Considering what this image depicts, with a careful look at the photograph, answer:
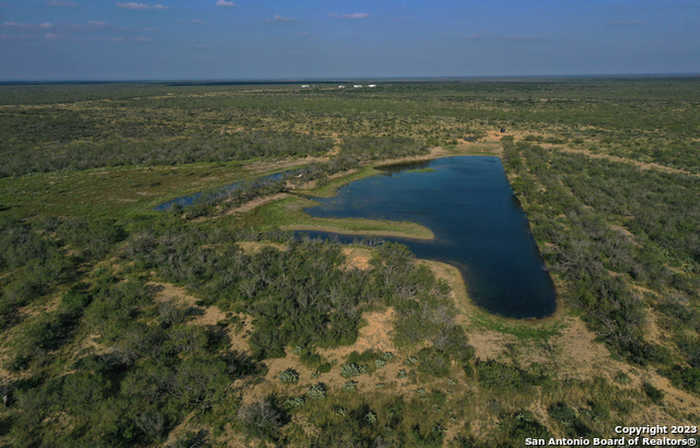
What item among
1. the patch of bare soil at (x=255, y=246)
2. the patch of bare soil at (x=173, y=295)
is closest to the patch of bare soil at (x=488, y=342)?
the patch of bare soil at (x=255, y=246)

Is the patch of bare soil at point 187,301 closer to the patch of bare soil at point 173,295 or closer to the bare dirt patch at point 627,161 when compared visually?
the patch of bare soil at point 173,295

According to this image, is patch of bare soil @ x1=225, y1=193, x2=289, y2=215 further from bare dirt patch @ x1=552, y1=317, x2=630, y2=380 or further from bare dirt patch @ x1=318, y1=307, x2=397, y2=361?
bare dirt patch @ x1=552, y1=317, x2=630, y2=380

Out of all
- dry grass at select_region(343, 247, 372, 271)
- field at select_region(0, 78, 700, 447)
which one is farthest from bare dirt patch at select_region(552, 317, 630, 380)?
dry grass at select_region(343, 247, 372, 271)

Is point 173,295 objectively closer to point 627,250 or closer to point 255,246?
point 255,246

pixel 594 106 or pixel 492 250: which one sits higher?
pixel 594 106

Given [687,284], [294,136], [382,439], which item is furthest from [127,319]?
[294,136]

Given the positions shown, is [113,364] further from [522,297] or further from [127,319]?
[522,297]

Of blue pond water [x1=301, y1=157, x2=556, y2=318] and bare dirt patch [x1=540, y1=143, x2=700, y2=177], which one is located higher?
bare dirt patch [x1=540, y1=143, x2=700, y2=177]

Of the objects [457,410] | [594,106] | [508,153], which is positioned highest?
[594,106]
